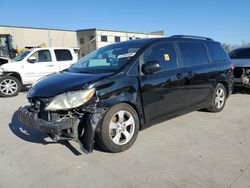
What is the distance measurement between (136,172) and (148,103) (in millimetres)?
1255

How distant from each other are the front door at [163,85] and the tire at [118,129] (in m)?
0.33

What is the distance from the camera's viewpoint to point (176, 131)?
466 centimetres

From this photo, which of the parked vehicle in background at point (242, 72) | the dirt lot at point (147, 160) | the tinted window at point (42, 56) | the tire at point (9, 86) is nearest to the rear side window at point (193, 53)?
the dirt lot at point (147, 160)

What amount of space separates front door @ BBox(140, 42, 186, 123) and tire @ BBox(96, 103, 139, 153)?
1.09 ft

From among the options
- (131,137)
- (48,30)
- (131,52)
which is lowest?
(131,137)

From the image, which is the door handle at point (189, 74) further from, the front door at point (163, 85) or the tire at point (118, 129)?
the tire at point (118, 129)

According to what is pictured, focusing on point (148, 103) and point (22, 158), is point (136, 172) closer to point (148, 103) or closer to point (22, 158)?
point (148, 103)

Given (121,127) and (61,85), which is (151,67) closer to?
(121,127)

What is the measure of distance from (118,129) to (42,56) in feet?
24.3

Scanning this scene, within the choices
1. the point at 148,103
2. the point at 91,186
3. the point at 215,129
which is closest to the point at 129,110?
the point at 148,103

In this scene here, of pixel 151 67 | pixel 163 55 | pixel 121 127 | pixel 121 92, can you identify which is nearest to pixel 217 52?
pixel 163 55

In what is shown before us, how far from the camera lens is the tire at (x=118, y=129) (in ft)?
11.6

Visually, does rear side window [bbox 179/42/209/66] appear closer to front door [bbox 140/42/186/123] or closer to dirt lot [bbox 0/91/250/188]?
front door [bbox 140/42/186/123]

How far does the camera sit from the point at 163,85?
4.29 m
